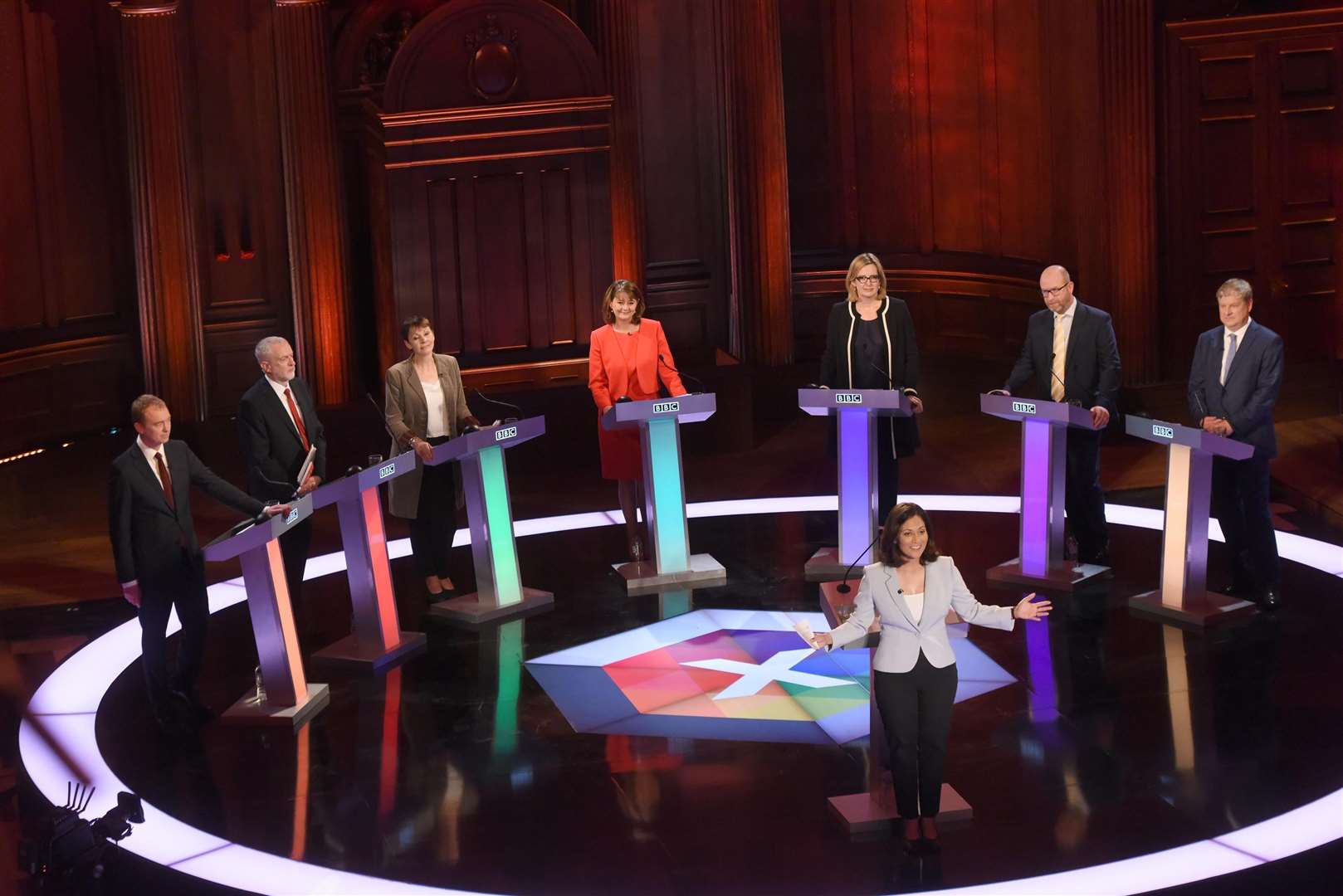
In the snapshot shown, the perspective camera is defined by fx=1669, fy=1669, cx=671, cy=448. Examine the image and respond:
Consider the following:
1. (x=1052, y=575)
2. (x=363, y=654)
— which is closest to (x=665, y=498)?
(x=363, y=654)

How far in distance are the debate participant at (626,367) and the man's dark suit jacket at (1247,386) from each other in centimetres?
240

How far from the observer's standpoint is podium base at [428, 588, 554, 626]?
7551mm

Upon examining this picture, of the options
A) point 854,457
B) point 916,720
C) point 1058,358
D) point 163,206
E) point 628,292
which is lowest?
point 916,720

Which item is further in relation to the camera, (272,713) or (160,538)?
(272,713)

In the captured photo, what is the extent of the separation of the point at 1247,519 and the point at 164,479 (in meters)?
4.40

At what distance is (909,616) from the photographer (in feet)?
15.9

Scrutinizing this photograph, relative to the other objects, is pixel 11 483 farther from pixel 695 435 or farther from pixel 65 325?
pixel 695 435

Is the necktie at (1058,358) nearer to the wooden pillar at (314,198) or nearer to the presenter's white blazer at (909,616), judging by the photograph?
the presenter's white blazer at (909,616)

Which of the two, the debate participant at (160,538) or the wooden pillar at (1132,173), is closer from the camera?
the debate participant at (160,538)

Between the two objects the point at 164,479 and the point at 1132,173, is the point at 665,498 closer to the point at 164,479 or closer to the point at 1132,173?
the point at 164,479

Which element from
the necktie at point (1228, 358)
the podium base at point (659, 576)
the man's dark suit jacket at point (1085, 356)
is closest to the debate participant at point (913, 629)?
the necktie at point (1228, 358)

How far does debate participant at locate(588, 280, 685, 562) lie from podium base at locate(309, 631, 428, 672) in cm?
140

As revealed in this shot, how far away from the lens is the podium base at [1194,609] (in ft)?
22.9

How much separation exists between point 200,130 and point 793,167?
486 centimetres
